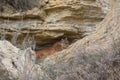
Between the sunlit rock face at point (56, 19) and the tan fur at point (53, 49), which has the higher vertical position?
the sunlit rock face at point (56, 19)

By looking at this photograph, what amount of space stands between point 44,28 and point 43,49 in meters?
0.73

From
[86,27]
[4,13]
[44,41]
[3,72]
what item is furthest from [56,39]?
[3,72]

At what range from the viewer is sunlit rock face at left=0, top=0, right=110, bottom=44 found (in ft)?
32.8

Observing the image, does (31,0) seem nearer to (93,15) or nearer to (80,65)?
(93,15)

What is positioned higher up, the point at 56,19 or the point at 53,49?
the point at 56,19

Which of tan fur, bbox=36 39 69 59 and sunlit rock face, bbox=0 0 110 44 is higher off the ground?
sunlit rock face, bbox=0 0 110 44

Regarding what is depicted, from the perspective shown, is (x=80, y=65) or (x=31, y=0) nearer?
(x=80, y=65)

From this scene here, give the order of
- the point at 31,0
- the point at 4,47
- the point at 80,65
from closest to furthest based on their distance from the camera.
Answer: the point at 80,65
the point at 4,47
the point at 31,0

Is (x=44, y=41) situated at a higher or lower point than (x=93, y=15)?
lower

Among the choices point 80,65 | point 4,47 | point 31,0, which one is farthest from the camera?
point 31,0

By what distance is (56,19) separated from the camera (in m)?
10.2

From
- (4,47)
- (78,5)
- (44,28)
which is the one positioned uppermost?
(4,47)

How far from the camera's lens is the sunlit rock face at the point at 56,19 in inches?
394

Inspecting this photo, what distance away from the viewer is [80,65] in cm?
371
